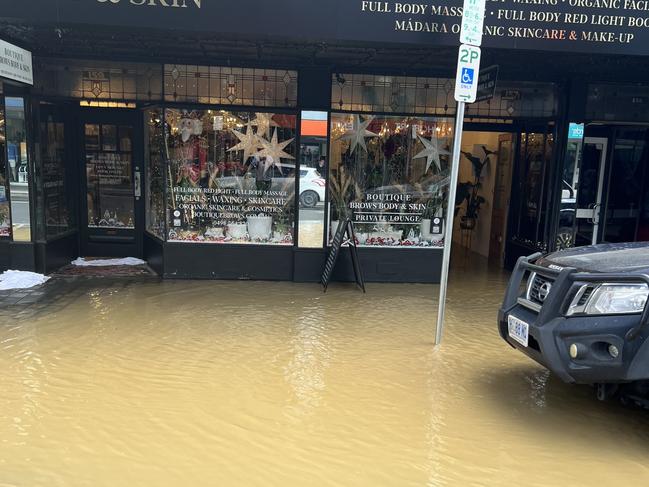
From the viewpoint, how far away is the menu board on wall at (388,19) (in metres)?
5.40

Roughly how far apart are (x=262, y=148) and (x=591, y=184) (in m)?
5.46

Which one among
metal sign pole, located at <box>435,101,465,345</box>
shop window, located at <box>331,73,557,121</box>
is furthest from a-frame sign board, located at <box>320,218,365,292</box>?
metal sign pole, located at <box>435,101,465,345</box>

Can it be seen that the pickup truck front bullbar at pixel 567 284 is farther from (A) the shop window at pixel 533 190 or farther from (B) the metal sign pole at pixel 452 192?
(A) the shop window at pixel 533 190

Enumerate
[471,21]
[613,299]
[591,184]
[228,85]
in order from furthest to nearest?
1. [591,184]
2. [228,85]
3. [471,21]
4. [613,299]

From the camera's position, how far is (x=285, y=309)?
21.8 feet

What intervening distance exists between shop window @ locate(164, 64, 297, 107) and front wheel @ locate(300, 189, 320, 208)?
1.28 m

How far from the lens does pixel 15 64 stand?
6.46m

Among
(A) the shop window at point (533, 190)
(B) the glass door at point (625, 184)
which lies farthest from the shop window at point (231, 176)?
(B) the glass door at point (625, 184)

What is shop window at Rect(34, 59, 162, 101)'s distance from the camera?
7898 millimetres

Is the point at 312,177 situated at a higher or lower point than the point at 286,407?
higher

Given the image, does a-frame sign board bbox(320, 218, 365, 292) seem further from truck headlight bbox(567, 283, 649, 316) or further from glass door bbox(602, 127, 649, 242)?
glass door bbox(602, 127, 649, 242)

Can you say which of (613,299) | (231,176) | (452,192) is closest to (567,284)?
(613,299)

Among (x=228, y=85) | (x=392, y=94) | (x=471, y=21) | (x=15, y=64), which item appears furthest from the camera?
(x=392, y=94)

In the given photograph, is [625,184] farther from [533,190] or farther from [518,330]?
[518,330]
